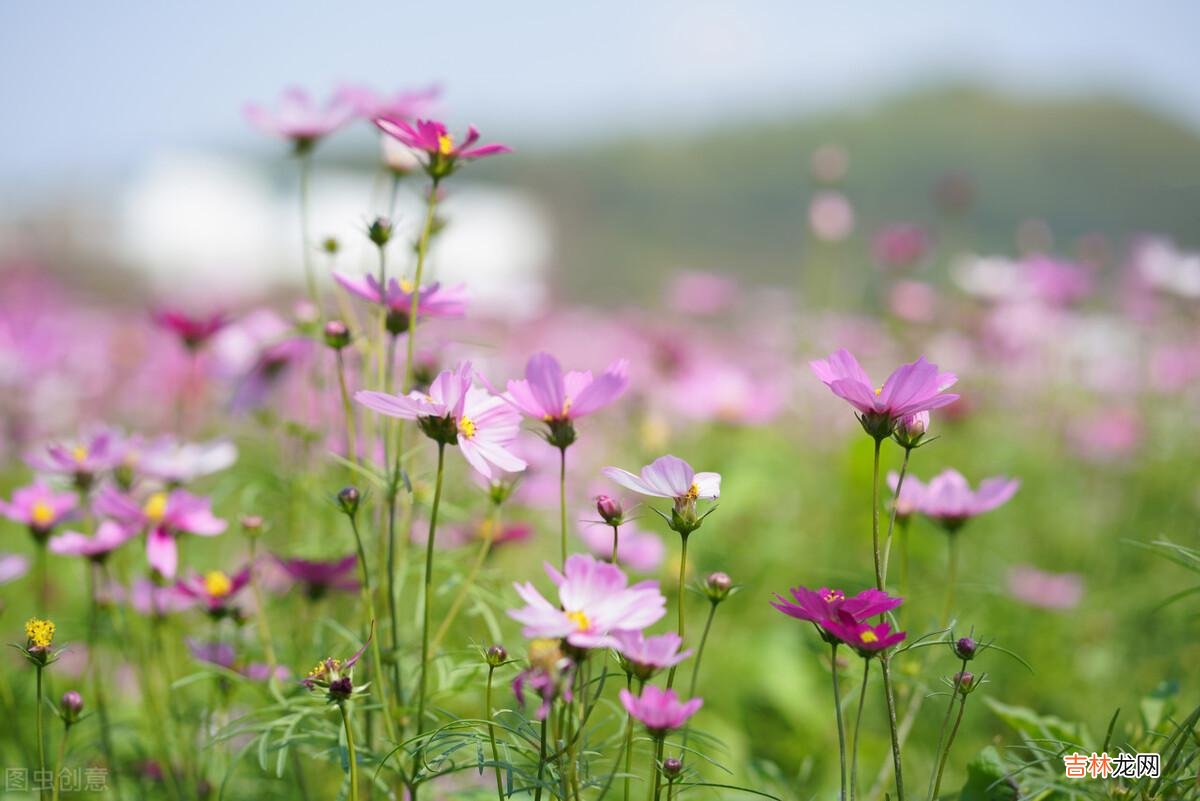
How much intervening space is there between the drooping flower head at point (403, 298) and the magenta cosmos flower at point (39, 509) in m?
0.48

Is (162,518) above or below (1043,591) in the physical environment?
above

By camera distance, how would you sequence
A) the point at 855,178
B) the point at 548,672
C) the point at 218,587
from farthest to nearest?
the point at 855,178 → the point at 218,587 → the point at 548,672

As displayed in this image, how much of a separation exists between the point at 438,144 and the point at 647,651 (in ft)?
1.49

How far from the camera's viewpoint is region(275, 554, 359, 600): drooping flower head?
97 cm

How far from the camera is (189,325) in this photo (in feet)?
3.89

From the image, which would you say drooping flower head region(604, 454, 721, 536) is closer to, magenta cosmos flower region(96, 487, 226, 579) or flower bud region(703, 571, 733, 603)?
flower bud region(703, 571, 733, 603)

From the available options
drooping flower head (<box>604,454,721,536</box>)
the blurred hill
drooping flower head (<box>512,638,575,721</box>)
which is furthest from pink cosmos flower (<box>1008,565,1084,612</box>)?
the blurred hill

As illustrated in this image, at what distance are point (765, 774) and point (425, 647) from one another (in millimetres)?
436

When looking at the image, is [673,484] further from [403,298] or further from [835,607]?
[403,298]

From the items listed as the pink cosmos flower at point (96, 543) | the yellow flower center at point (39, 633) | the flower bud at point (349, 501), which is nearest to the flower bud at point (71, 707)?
the yellow flower center at point (39, 633)

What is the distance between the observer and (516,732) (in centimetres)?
68

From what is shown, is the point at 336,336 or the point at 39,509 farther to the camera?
the point at 39,509

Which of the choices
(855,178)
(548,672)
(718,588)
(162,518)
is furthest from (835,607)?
(855,178)

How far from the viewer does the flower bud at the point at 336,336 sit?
859mm
